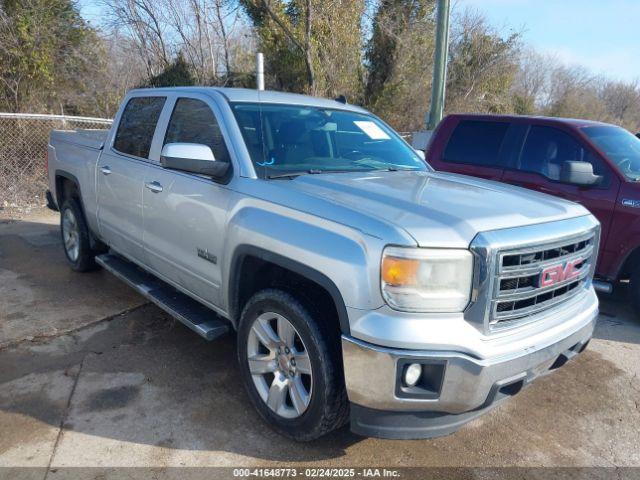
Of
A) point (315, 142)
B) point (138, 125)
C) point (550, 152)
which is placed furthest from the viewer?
point (550, 152)

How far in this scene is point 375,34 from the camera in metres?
18.9

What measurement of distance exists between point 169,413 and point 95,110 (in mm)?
14574

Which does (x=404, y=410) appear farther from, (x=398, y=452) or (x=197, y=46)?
(x=197, y=46)

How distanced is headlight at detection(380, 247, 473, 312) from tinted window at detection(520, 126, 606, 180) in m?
3.65

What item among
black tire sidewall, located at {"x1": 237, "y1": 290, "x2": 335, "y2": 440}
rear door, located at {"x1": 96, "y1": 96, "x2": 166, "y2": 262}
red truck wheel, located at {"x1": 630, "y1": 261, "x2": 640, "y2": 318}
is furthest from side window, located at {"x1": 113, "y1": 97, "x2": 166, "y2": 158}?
red truck wheel, located at {"x1": 630, "y1": 261, "x2": 640, "y2": 318}

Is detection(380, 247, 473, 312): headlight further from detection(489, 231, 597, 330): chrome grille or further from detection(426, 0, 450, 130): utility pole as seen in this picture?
detection(426, 0, 450, 130): utility pole

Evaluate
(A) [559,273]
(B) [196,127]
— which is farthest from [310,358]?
(B) [196,127]

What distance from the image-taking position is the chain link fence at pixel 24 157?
9172 mm

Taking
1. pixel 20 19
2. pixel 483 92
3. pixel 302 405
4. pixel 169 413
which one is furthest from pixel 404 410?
pixel 483 92

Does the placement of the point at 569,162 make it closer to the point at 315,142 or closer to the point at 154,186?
the point at 315,142

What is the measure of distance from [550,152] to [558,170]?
0.25 m

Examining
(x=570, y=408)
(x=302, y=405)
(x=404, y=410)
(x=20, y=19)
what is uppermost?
(x=20, y=19)

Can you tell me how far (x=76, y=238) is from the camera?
5.59 meters

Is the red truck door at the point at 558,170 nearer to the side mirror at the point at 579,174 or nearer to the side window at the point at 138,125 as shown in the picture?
the side mirror at the point at 579,174
